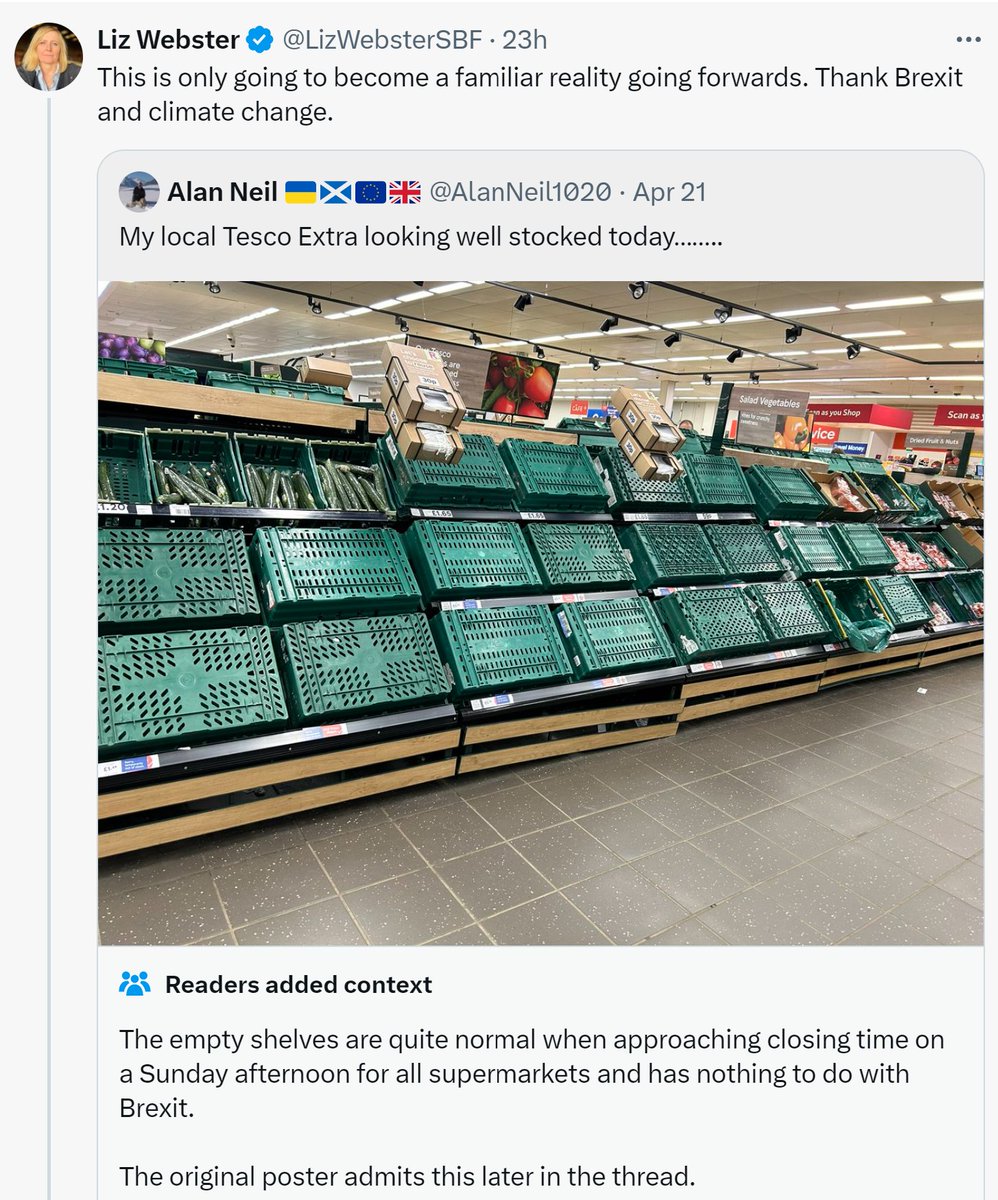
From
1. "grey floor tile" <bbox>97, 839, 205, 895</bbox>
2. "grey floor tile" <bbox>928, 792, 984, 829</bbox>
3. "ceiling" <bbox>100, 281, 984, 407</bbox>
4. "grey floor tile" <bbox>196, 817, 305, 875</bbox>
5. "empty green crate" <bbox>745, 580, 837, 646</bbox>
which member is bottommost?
"grey floor tile" <bbox>928, 792, 984, 829</bbox>

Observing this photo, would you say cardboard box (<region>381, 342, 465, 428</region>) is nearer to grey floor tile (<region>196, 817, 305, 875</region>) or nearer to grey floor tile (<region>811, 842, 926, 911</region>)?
grey floor tile (<region>196, 817, 305, 875</region>)

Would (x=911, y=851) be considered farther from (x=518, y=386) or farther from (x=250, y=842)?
(x=518, y=386)

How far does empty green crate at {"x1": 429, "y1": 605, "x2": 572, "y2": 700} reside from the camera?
2.79m

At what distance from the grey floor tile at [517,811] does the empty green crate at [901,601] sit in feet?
12.0

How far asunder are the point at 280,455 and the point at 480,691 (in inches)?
56.4

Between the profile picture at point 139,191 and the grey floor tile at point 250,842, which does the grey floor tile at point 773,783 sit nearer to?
the grey floor tile at point 250,842

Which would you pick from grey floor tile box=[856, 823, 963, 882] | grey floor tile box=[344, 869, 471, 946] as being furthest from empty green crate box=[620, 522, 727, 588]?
grey floor tile box=[344, 869, 471, 946]

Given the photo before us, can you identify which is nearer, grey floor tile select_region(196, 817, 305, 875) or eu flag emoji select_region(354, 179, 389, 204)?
eu flag emoji select_region(354, 179, 389, 204)

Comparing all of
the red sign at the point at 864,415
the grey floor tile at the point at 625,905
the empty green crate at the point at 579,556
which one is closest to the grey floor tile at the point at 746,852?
the grey floor tile at the point at 625,905

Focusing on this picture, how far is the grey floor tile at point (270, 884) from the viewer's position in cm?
196

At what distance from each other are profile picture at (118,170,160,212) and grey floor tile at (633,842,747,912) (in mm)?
2422

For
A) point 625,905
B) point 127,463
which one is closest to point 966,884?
point 625,905

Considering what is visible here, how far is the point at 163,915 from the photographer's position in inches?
74.2
